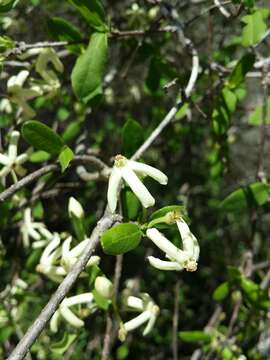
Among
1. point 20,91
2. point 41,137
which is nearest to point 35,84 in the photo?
point 20,91

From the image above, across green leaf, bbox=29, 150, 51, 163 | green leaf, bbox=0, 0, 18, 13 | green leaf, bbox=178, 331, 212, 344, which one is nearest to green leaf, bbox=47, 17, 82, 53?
green leaf, bbox=0, 0, 18, 13

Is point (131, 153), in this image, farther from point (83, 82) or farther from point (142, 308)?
point (142, 308)

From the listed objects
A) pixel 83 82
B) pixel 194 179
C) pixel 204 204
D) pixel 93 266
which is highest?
pixel 83 82

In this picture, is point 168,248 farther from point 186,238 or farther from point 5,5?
point 5,5

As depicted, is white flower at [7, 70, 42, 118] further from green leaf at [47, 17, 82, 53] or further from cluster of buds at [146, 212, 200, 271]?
cluster of buds at [146, 212, 200, 271]

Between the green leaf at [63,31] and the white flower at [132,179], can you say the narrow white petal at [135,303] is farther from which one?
the green leaf at [63,31]

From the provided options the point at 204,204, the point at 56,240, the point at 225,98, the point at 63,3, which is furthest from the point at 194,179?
the point at 56,240
